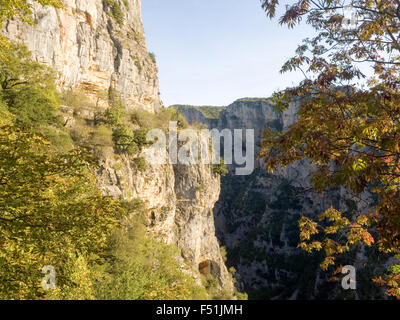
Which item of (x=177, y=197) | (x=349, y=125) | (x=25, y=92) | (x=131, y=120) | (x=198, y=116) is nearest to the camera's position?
(x=349, y=125)

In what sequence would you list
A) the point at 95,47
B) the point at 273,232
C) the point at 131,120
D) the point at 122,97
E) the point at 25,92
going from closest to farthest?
the point at 25,92 → the point at 95,47 → the point at 131,120 → the point at 122,97 → the point at 273,232

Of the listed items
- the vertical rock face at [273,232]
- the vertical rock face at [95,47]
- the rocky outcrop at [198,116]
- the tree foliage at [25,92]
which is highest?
the rocky outcrop at [198,116]

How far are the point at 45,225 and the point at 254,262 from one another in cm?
7704

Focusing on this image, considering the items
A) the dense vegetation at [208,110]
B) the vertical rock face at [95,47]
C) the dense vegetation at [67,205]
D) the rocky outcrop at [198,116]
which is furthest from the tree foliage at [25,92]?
the dense vegetation at [208,110]

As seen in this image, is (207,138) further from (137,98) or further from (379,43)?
(379,43)

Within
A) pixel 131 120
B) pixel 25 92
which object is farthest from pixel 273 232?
pixel 25 92

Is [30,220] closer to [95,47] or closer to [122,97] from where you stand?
[122,97]

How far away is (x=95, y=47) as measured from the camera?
81.9 feet

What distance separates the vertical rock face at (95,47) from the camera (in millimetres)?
20328

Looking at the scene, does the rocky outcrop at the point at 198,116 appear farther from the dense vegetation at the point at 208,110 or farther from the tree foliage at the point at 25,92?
the tree foliage at the point at 25,92

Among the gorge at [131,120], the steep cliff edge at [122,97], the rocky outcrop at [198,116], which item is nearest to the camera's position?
the gorge at [131,120]

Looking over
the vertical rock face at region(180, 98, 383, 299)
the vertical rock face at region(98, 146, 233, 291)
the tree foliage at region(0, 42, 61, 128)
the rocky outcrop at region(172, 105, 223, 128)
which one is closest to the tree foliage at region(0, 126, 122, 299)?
the tree foliage at region(0, 42, 61, 128)

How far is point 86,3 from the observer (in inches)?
961
